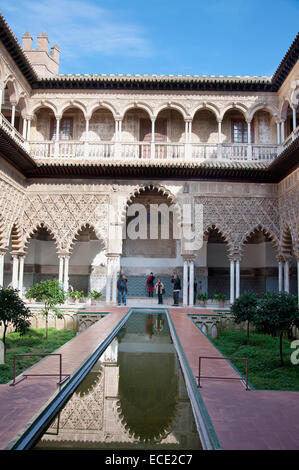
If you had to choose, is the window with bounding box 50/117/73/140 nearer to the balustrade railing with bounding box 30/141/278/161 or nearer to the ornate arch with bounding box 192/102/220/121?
the balustrade railing with bounding box 30/141/278/161

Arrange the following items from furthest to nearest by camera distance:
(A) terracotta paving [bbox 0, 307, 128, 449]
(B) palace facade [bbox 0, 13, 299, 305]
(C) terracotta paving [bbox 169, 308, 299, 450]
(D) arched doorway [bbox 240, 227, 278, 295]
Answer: (D) arched doorway [bbox 240, 227, 278, 295]
(B) palace facade [bbox 0, 13, 299, 305]
(A) terracotta paving [bbox 0, 307, 128, 449]
(C) terracotta paving [bbox 169, 308, 299, 450]

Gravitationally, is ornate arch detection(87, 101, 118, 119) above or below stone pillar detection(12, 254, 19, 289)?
above

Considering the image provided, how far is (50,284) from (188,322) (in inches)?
155

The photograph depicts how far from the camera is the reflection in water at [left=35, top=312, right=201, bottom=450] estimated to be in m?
3.84

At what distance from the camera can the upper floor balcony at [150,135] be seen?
15688mm

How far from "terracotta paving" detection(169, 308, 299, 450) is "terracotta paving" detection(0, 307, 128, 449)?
1844 millimetres

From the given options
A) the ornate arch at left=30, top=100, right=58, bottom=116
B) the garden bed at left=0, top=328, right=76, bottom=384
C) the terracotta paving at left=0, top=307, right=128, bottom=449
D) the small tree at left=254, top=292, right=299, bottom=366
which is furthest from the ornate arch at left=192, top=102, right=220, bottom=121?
the terracotta paving at left=0, top=307, right=128, bottom=449

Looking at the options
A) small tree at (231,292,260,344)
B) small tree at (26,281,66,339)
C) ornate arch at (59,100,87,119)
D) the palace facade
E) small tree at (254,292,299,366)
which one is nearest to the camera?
small tree at (254,292,299,366)

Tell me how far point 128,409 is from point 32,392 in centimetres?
118

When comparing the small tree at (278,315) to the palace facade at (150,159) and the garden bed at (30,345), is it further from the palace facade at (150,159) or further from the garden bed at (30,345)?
the palace facade at (150,159)

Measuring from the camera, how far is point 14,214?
47.3ft

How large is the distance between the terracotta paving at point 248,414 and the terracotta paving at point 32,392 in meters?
1.84

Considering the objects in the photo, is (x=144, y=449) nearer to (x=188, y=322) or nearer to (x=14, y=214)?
(x=188, y=322)

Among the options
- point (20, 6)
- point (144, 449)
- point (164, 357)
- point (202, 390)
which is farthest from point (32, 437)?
point (20, 6)
